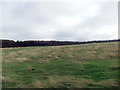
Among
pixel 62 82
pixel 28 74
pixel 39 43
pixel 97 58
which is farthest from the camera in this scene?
pixel 39 43

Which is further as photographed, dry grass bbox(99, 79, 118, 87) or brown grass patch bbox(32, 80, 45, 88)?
brown grass patch bbox(32, 80, 45, 88)

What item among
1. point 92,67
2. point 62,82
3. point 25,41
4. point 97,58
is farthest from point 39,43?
point 62,82

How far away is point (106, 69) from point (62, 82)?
5188 mm

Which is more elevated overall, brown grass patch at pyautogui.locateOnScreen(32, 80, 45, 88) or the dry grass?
the dry grass

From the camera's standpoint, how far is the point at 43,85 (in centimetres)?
1187

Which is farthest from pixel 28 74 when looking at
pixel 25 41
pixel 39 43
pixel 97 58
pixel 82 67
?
pixel 25 41

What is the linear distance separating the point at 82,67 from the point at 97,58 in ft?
16.1

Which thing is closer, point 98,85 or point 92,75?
point 98,85

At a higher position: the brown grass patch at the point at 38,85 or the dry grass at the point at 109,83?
the dry grass at the point at 109,83

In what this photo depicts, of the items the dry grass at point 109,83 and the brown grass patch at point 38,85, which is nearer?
the dry grass at point 109,83

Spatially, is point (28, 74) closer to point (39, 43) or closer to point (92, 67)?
point (92, 67)

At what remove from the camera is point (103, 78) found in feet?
43.6

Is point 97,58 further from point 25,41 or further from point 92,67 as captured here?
point 25,41

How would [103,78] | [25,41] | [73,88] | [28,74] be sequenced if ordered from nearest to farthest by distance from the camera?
[73,88] < [103,78] < [28,74] < [25,41]
